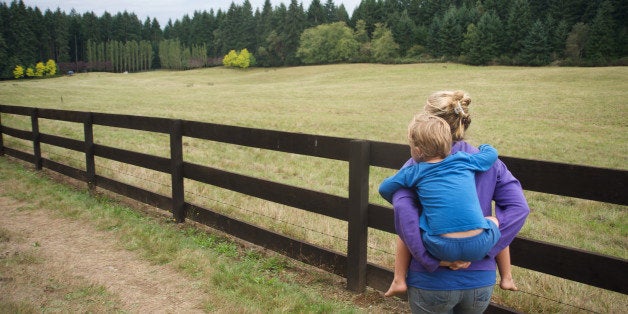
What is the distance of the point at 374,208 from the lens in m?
4.07

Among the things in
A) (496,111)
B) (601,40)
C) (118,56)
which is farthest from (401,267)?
(118,56)

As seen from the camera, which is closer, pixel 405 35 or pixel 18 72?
pixel 405 35

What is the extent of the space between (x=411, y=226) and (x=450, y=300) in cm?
42

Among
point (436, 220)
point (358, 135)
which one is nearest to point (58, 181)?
point (436, 220)

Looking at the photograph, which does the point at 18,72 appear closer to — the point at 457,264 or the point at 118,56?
the point at 118,56

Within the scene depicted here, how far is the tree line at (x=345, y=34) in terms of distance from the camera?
199 feet

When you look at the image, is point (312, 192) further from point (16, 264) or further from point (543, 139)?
point (543, 139)

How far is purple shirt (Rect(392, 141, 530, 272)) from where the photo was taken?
86.4 inches

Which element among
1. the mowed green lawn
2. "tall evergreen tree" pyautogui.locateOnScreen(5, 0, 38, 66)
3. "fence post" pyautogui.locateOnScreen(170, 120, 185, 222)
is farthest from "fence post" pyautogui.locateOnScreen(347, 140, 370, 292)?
"tall evergreen tree" pyautogui.locateOnScreen(5, 0, 38, 66)

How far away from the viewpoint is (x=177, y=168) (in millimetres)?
6242

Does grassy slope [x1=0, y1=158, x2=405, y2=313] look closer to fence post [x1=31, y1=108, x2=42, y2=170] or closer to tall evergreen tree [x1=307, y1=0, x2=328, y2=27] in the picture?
fence post [x1=31, y1=108, x2=42, y2=170]

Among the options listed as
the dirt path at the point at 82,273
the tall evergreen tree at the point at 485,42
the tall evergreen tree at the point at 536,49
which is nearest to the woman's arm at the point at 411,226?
the dirt path at the point at 82,273

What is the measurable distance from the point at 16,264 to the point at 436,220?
4.69 m

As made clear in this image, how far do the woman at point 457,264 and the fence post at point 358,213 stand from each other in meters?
1.72
